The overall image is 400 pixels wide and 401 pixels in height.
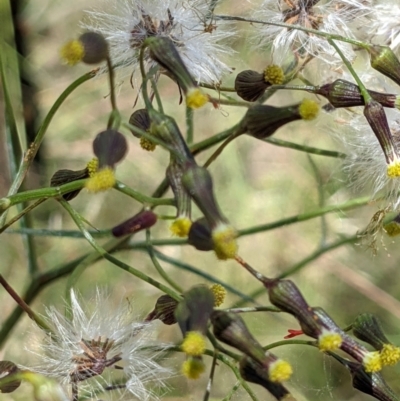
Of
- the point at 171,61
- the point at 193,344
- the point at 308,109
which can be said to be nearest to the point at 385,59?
the point at 308,109

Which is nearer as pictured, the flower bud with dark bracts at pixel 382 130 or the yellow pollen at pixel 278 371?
the yellow pollen at pixel 278 371

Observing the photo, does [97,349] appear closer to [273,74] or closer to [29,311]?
[29,311]

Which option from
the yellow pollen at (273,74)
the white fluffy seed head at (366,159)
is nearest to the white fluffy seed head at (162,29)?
the yellow pollen at (273,74)

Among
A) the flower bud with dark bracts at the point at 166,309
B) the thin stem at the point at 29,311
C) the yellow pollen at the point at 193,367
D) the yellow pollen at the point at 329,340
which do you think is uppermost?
the yellow pollen at the point at 329,340

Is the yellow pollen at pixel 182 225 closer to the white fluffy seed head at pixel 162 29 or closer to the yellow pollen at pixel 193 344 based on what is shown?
the yellow pollen at pixel 193 344

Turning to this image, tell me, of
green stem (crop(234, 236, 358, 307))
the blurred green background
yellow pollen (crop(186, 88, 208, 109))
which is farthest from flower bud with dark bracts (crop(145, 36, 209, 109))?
green stem (crop(234, 236, 358, 307))

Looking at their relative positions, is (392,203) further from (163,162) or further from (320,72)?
(163,162)

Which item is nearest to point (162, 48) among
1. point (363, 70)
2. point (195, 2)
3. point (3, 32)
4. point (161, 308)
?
point (195, 2)
